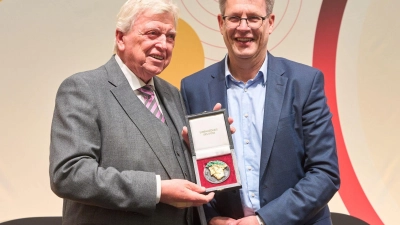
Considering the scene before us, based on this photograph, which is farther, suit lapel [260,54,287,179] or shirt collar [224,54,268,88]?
shirt collar [224,54,268,88]

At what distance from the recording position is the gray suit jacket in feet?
5.54

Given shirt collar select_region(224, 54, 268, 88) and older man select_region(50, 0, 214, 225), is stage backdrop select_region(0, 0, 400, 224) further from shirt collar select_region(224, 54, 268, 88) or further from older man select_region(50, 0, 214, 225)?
older man select_region(50, 0, 214, 225)

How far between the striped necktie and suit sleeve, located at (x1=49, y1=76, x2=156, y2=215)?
25 centimetres

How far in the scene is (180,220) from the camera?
1.92 metres

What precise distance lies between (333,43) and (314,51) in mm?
122

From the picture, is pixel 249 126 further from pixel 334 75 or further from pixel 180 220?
pixel 334 75

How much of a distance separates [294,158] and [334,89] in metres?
1.21

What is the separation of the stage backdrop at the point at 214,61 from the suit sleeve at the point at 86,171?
4.48ft

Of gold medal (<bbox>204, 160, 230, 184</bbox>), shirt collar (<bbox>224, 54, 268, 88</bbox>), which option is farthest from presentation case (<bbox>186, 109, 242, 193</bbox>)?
shirt collar (<bbox>224, 54, 268, 88</bbox>)

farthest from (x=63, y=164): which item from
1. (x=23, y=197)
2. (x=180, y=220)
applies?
(x=23, y=197)

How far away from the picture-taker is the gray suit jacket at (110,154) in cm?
169

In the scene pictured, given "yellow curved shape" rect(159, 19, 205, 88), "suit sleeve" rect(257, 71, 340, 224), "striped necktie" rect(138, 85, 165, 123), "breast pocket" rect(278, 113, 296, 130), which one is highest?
"yellow curved shape" rect(159, 19, 205, 88)

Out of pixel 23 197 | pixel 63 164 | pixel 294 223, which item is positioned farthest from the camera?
pixel 23 197

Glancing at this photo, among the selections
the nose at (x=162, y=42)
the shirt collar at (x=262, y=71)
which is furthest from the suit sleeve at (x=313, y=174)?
the nose at (x=162, y=42)
